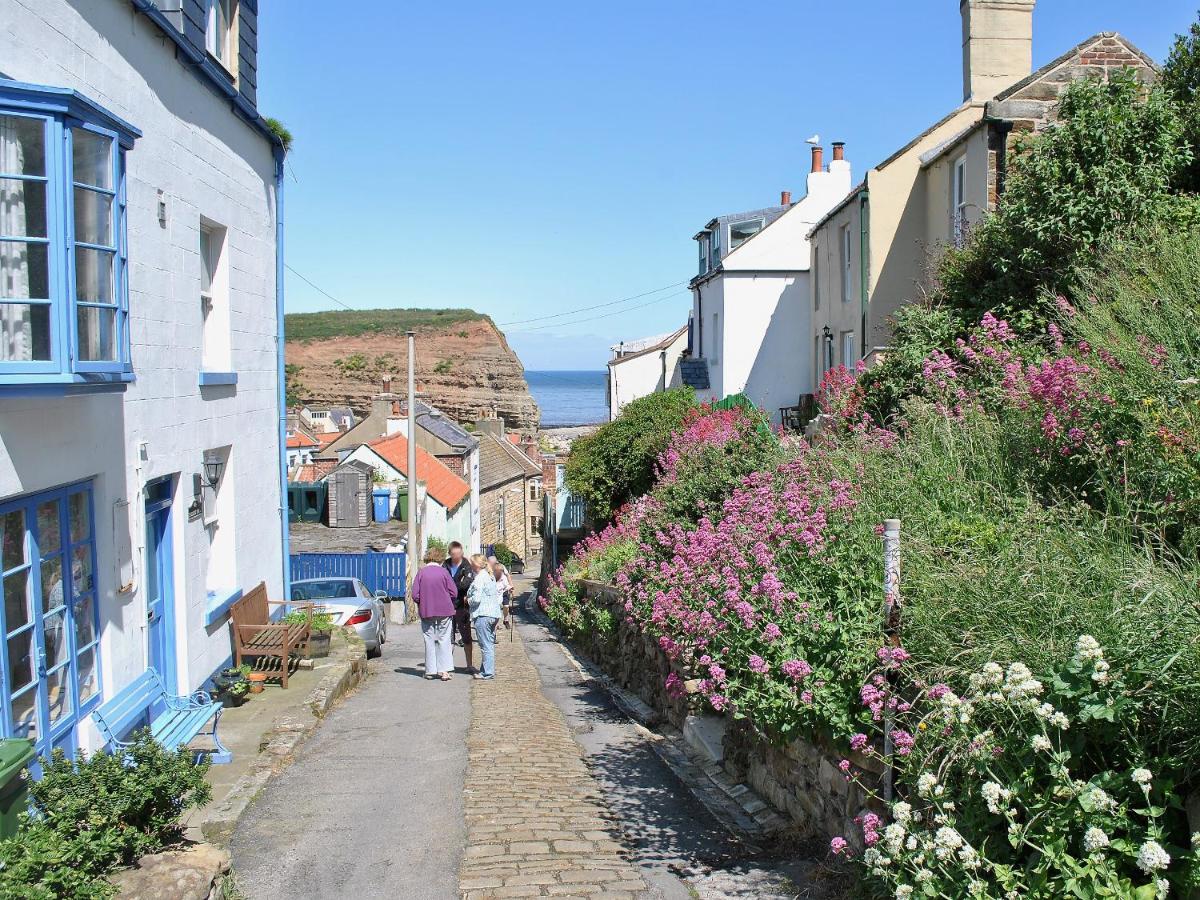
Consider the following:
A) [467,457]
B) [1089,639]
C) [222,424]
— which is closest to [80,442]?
[222,424]

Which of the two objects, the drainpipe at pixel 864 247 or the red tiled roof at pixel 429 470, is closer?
the drainpipe at pixel 864 247

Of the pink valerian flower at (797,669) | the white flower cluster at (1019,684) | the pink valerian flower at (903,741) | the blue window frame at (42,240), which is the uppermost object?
the blue window frame at (42,240)

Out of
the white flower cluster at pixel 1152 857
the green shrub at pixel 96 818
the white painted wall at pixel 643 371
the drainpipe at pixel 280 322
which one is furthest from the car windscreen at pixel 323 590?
the white painted wall at pixel 643 371

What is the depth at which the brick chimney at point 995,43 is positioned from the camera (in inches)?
677

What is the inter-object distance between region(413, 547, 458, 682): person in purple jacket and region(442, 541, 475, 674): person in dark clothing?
0.60 ft

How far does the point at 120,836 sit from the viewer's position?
495 centimetres

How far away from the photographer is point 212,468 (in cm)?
1080

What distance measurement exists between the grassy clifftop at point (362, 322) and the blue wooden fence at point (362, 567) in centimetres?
10718

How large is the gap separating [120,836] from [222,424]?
6757mm

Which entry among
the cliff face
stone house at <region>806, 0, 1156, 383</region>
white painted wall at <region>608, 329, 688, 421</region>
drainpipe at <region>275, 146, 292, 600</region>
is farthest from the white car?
the cliff face

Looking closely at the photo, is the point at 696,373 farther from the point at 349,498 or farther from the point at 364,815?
the point at 364,815

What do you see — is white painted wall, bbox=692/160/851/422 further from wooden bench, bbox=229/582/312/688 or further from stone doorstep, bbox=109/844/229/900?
stone doorstep, bbox=109/844/229/900

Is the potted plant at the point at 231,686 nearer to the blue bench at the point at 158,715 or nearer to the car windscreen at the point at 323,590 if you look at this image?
→ the blue bench at the point at 158,715

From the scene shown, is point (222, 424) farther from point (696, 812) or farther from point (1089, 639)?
point (1089, 639)
